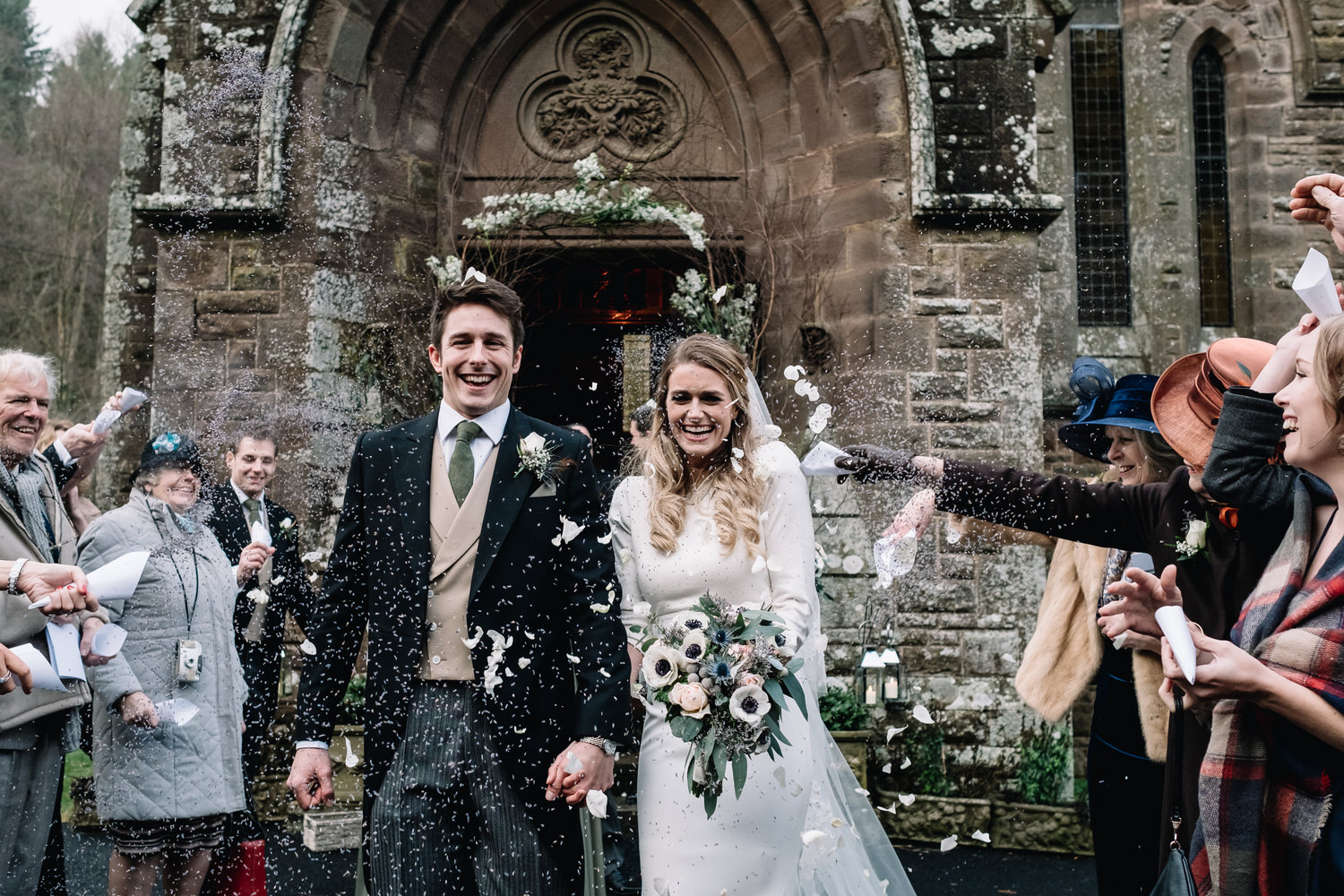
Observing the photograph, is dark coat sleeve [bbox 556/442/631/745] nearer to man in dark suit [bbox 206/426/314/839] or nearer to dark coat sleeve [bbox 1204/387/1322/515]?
dark coat sleeve [bbox 1204/387/1322/515]

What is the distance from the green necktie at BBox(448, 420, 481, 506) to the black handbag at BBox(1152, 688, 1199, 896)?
1.92m

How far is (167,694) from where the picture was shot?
4289 millimetres

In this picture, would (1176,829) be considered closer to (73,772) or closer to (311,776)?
(311,776)

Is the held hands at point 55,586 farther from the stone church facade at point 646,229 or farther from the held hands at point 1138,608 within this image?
the stone church facade at point 646,229

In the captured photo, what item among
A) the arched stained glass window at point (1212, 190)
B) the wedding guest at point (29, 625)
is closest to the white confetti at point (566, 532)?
the wedding guest at point (29, 625)

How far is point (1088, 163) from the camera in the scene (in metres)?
10.3

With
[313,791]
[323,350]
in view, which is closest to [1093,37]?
[323,350]

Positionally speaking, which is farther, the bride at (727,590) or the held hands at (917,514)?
the held hands at (917,514)

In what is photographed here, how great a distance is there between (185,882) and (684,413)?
2683 mm

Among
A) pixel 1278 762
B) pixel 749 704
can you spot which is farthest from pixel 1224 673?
pixel 749 704

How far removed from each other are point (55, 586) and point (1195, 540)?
3.27 meters

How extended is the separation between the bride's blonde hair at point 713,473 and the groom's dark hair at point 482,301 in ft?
1.80

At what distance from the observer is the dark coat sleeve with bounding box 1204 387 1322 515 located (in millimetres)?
2582

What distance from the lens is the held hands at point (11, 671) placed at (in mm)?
3189
